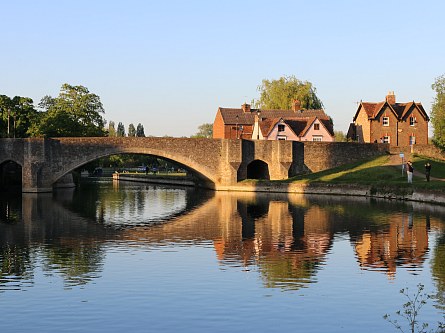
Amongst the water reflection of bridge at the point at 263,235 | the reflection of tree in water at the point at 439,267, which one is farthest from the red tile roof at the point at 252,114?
the reflection of tree in water at the point at 439,267

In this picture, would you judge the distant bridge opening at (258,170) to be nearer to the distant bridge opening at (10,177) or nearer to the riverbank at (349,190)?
the riverbank at (349,190)

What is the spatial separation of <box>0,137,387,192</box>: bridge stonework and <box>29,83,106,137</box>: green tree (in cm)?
2001

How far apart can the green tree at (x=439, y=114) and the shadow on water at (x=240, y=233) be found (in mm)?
22687

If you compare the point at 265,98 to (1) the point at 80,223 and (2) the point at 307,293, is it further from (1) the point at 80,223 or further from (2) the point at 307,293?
(2) the point at 307,293

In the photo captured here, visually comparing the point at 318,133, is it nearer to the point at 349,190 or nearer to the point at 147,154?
the point at 147,154

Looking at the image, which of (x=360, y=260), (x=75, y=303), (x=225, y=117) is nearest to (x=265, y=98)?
(x=225, y=117)

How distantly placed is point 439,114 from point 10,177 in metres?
56.2

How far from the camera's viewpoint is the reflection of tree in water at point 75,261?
79.7 feet

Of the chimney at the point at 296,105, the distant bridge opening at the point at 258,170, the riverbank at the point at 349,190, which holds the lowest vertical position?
the riverbank at the point at 349,190

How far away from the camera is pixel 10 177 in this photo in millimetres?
88125

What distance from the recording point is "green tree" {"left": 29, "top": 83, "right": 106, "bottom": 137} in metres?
93.4

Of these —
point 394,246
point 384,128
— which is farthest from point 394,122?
point 394,246

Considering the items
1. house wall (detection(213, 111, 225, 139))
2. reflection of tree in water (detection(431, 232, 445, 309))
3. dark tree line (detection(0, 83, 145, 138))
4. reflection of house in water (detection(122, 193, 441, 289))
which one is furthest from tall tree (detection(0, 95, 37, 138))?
reflection of tree in water (detection(431, 232, 445, 309))

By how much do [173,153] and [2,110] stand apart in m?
32.5
